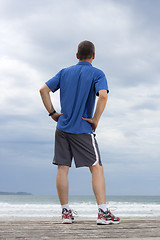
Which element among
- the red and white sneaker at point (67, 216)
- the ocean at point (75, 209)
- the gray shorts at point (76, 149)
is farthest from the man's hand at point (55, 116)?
the ocean at point (75, 209)

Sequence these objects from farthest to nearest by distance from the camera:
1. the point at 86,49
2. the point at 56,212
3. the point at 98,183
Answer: the point at 56,212 → the point at 86,49 → the point at 98,183

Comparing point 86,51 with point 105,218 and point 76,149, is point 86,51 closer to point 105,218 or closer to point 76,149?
point 76,149

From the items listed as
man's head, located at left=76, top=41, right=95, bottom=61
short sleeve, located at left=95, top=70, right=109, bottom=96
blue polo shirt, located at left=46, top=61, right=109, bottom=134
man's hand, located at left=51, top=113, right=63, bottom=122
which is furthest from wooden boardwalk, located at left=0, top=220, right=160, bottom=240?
man's head, located at left=76, top=41, right=95, bottom=61

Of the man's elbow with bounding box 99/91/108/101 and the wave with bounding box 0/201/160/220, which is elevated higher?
the man's elbow with bounding box 99/91/108/101

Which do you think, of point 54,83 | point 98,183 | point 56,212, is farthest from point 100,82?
point 56,212

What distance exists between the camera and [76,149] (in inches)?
126

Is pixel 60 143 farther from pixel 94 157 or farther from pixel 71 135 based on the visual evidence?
pixel 94 157

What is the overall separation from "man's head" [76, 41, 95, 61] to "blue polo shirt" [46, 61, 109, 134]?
2.6 inches

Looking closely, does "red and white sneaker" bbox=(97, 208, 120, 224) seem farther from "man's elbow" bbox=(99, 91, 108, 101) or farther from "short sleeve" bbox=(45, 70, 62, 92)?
"short sleeve" bbox=(45, 70, 62, 92)

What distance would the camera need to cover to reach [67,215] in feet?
10.4

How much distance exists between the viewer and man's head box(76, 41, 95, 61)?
11.0ft

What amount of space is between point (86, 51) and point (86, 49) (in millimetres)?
22

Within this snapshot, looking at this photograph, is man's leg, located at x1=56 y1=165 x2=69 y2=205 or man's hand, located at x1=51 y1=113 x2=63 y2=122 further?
man's hand, located at x1=51 y1=113 x2=63 y2=122

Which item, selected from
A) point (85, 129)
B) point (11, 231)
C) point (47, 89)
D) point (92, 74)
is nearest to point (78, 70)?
point (92, 74)
